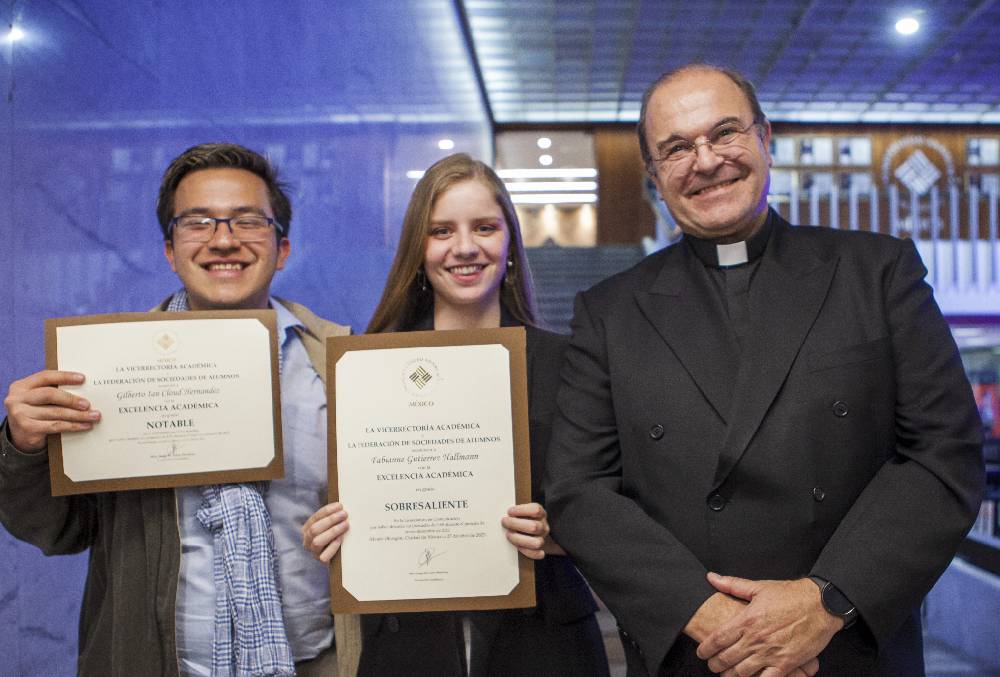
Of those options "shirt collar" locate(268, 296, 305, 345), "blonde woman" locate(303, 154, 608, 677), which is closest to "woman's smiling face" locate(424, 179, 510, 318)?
"blonde woman" locate(303, 154, 608, 677)

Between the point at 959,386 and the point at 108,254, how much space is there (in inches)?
72.3

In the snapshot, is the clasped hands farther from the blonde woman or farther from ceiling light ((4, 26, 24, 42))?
ceiling light ((4, 26, 24, 42))

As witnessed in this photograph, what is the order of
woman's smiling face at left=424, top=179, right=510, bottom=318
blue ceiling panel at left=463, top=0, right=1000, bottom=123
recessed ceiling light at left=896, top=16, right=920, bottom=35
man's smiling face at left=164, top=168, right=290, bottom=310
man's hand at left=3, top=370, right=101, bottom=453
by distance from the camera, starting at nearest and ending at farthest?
man's hand at left=3, top=370, right=101, bottom=453 → man's smiling face at left=164, top=168, right=290, bottom=310 → woman's smiling face at left=424, top=179, right=510, bottom=318 → blue ceiling panel at left=463, top=0, right=1000, bottom=123 → recessed ceiling light at left=896, top=16, right=920, bottom=35

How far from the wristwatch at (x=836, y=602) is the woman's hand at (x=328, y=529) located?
32.2 inches

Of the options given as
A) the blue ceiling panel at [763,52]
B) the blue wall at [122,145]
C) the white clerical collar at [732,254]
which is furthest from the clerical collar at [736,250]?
the blue ceiling panel at [763,52]

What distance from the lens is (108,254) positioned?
1.89m

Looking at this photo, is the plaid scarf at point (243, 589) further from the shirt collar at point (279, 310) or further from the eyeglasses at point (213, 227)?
the eyeglasses at point (213, 227)

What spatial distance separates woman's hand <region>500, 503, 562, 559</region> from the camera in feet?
4.65

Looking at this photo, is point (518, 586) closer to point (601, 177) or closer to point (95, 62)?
point (95, 62)

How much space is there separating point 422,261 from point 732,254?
0.70 metres

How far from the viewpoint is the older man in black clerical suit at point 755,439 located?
4.09ft

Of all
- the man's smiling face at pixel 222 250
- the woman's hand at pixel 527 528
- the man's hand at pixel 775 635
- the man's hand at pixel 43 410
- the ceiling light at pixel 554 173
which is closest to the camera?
the man's hand at pixel 775 635

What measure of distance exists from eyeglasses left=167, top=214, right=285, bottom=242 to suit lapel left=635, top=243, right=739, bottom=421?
77 cm

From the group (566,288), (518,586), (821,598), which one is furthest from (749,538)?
(566,288)
